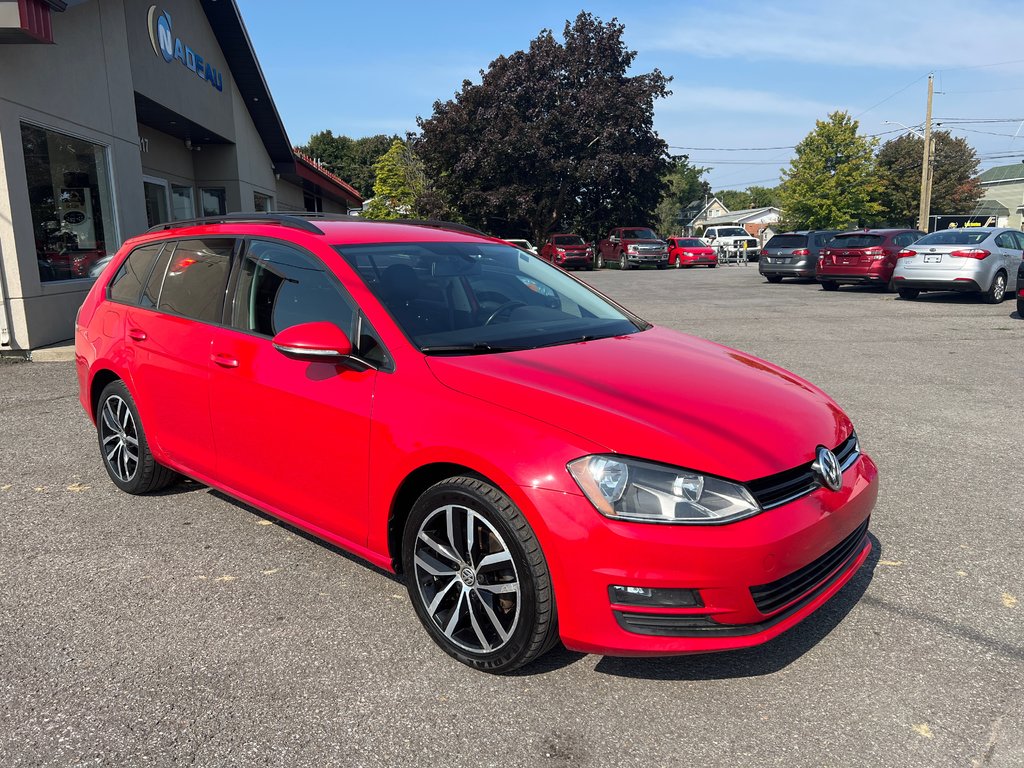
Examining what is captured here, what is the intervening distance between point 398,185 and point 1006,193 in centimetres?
7977

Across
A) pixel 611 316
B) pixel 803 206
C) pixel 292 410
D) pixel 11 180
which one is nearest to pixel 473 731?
pixel 292 410

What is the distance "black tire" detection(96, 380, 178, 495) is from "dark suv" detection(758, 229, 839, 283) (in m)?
21.0

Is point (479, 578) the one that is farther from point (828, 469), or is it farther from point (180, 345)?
point (180, 345)

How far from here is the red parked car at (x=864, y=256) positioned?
1869 cm

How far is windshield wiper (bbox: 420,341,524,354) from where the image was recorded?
10.3 ft

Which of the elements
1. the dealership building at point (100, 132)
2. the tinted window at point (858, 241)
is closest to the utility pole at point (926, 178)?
the tinted window at point (858, 241)

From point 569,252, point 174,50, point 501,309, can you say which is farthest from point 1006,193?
point 501,309

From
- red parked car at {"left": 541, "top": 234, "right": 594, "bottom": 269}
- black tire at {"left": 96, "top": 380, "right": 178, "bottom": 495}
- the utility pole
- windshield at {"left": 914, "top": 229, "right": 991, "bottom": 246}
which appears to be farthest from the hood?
the utility pole

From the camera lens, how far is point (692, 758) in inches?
94.3

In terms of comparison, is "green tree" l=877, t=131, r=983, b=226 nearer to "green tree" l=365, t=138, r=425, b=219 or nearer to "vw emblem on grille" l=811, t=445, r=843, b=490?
"green tree" l=365, t=138, r=425, b=219

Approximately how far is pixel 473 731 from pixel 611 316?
2289mm

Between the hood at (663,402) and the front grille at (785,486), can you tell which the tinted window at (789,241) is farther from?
the front grille at (785,486)

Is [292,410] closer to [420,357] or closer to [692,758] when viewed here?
[420,357]

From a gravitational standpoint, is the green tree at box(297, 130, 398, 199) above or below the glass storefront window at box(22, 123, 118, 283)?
above
